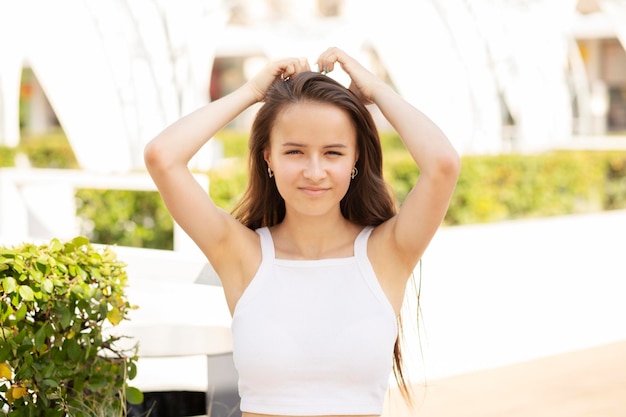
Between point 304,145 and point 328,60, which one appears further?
point 328,60

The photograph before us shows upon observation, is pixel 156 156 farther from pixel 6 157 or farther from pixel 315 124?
pixel 6 157

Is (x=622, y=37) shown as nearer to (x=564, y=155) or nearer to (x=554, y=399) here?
(x=564, y=155)

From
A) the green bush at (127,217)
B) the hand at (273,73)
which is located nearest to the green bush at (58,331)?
the hand at (273,73)

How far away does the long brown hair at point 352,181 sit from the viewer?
7.01 ft

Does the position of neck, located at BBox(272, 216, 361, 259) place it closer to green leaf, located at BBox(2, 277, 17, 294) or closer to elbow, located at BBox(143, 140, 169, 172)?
elbow, located at BBox(143, 140, 169, 172)

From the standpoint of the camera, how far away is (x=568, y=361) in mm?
5051

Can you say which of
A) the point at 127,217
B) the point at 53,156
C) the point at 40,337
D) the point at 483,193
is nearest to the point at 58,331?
the point at 40,337

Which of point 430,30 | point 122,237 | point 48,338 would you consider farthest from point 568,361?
point 430,30

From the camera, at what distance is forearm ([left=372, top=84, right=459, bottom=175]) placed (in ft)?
6.86

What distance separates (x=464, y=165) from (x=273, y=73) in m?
8.51

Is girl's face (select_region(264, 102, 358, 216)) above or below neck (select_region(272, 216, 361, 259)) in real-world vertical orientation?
above

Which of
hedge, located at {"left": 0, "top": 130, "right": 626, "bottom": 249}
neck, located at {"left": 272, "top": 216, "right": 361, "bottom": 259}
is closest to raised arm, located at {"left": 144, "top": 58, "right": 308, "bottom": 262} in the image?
neck, located at {"left": 272, "top": 216, "right": 361, "bottom": 259}

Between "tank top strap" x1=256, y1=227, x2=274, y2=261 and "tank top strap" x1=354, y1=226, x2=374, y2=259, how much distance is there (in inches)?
7.4

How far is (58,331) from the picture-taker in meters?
2.63
